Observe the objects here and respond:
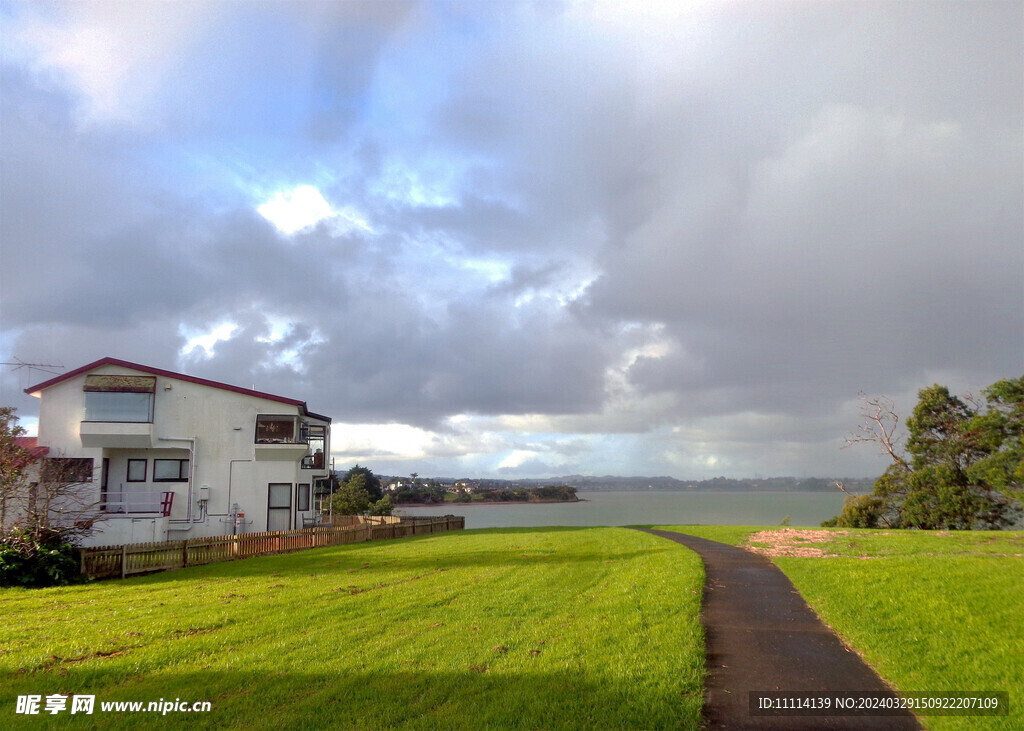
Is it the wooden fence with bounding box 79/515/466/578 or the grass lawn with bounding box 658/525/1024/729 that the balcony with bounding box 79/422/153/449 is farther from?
the grass lawn with bounding box 658/525/1024/729

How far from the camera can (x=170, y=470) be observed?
3192 centimetres

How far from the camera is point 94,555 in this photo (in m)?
18.3

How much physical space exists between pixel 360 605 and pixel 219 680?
4715mm

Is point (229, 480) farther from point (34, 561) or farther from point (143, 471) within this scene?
point (34, 561)

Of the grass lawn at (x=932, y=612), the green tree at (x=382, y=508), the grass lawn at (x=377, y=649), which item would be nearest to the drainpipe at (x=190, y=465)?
the grass lawn at (x=377, y=649)

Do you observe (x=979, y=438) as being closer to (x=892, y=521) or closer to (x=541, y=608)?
(x=892, y=521)

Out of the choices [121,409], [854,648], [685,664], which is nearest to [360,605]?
[685,664]

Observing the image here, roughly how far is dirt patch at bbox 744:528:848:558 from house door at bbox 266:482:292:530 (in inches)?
884

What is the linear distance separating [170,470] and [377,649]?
27513 mm

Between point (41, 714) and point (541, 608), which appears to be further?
point (541, 608)

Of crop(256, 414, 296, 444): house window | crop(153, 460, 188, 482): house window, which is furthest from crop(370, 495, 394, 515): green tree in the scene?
crop(153, 460, 188, 482): house window

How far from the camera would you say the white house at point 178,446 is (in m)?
30.3

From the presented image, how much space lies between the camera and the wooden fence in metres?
18.6

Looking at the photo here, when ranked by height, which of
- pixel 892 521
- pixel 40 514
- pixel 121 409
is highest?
pixel 121 409
